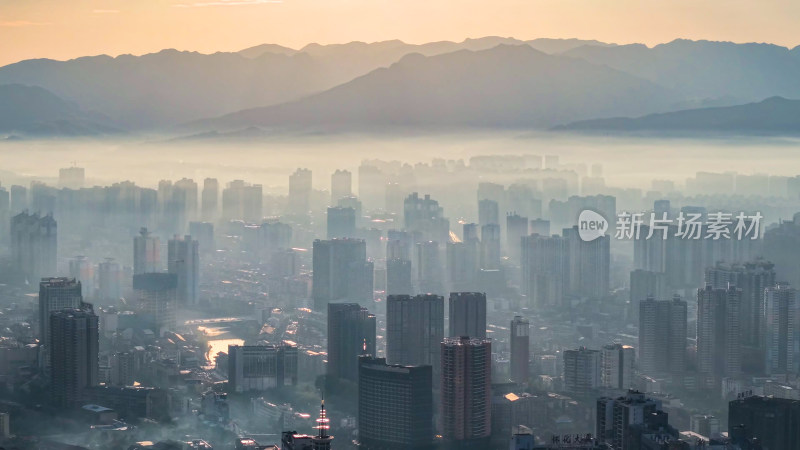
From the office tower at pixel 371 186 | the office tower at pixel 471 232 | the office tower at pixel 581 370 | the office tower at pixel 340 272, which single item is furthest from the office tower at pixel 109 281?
the office tower at pixel 581 370

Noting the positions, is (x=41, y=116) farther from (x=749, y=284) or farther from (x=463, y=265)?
(x=749, y=284)

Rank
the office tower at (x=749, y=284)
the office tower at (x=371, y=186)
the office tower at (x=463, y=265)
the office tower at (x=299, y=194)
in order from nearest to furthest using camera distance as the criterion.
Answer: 1. the office tower at (x=749, y=284)
2. the office tower at (x=463, y=265)
3. the office tower at (x=371, y=186)
4. the office tower at (x=299, y=194)

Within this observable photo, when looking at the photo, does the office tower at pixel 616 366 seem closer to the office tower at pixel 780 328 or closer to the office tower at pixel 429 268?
the office tower at pixel 780 328

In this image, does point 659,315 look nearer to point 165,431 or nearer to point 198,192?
point 165,431

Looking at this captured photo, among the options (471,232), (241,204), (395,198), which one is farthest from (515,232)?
(241,204)

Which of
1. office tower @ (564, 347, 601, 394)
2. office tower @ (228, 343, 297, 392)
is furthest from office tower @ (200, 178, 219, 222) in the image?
office tower @ (564, 347, 601, 394)

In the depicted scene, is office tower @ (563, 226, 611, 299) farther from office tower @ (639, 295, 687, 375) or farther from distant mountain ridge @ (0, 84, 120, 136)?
distant mountain ridge @ (0, 84, 120, 136)
